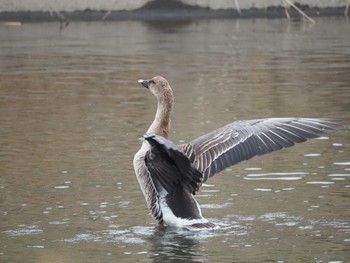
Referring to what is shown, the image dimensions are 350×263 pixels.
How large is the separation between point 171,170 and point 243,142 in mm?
694

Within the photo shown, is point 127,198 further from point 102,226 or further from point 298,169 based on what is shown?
point 298,169

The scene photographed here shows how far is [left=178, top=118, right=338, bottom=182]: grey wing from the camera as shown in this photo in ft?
29.9

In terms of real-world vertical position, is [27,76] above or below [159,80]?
below

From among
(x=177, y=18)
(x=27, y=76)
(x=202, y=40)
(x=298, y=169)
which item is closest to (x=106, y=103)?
(x=27, y=76)

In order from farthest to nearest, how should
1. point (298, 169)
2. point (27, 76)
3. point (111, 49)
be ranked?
point (111, 49)
point (27, 76)
point (298, 169)

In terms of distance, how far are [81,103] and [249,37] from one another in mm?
9241

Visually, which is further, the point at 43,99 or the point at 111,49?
the point at 111,49

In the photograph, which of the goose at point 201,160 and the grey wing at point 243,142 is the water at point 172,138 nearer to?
the goose at point 201,160

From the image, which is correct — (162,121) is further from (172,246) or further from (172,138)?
(172,138)

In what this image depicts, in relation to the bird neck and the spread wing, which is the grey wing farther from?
the bird neck

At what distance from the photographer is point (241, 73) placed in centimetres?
1897

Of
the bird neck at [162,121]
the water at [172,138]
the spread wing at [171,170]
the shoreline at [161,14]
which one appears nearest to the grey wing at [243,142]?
the spread wing at [171,170]

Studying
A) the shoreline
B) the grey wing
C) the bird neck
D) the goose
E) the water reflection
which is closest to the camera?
the water reflection

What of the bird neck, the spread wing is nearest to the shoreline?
the bird neck
